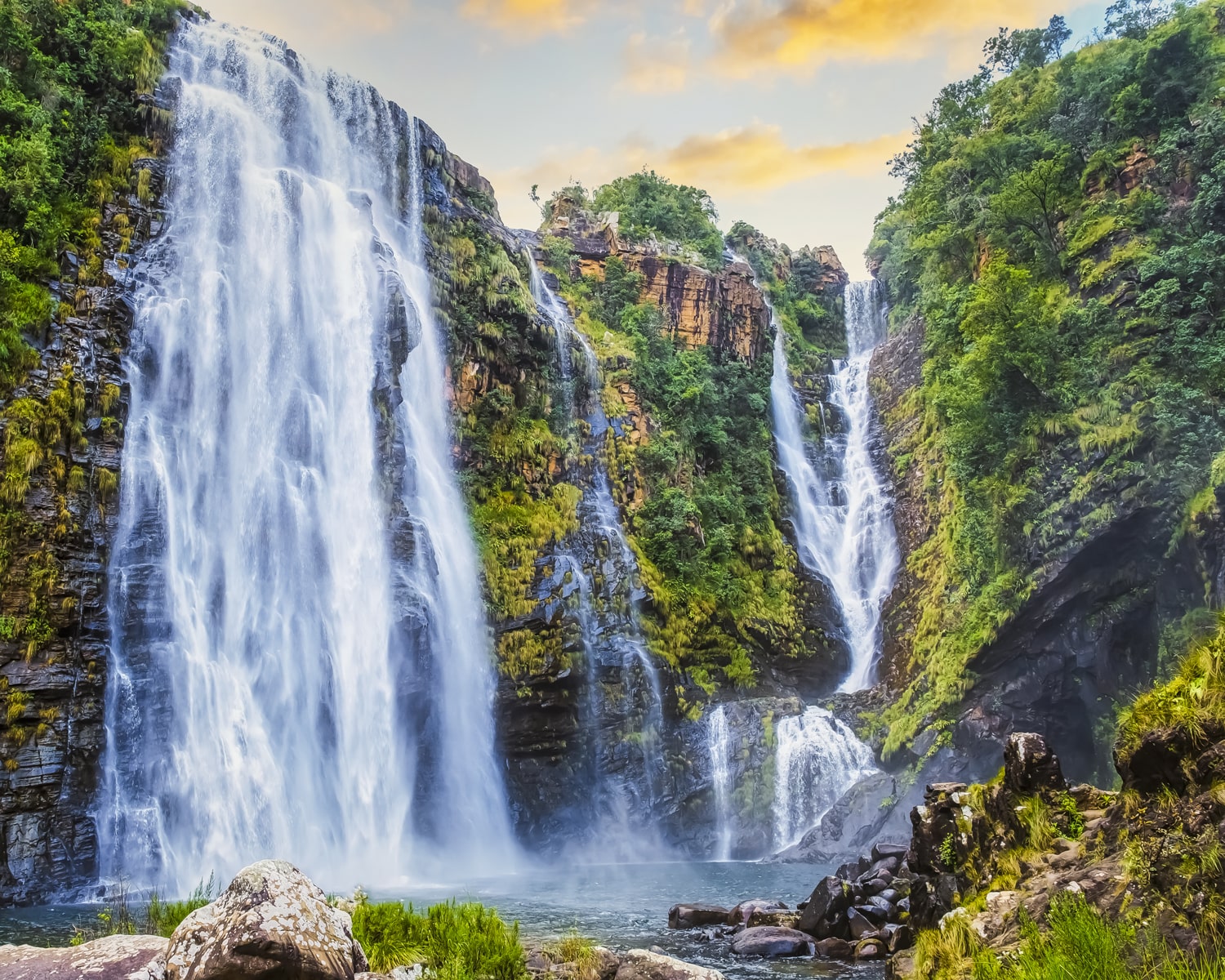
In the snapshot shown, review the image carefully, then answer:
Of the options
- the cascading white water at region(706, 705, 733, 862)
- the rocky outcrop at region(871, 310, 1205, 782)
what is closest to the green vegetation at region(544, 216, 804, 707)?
the cascading white water at region(706, 705, 733, 862)

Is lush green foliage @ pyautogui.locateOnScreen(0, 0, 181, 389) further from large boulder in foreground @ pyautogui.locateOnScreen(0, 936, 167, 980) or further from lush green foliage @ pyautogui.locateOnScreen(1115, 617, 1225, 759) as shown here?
lush green foliage @ pyautogui.locateOnScreen(1115, 617, 1225, 759)

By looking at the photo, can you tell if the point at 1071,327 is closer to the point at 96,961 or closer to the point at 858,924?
the point at 858,924

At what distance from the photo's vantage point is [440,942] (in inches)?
291

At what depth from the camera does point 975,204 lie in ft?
90.1

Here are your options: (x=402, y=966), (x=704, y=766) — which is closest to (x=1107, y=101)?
(x=704, y=766)

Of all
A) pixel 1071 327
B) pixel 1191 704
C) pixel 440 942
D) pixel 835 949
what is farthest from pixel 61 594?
pixel 1071 327

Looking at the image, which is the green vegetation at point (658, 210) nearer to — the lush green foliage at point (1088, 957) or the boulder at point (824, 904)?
the boulder at point (824, 904)

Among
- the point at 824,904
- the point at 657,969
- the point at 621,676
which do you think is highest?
the point at 621,676

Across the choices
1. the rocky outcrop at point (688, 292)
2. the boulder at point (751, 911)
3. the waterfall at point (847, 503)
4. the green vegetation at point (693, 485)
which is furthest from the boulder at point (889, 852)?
the rocky outcrop at point (688, 292)

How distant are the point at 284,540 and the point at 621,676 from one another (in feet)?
33.0

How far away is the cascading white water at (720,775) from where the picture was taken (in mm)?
22208

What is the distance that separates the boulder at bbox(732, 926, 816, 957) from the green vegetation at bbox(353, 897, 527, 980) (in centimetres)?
434

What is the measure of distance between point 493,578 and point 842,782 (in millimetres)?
11378

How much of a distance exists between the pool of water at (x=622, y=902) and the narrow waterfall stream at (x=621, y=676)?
6.23 feet
